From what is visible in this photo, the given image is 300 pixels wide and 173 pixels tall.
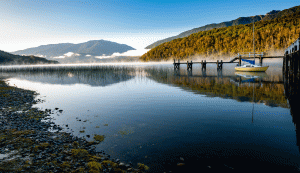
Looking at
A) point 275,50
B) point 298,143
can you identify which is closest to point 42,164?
point 298,143

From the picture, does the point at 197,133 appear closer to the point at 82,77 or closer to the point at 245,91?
the point at 245,91

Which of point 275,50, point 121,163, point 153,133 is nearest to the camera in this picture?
point 121,163

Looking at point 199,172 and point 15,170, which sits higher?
point 15,170

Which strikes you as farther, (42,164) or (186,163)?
(186,163)

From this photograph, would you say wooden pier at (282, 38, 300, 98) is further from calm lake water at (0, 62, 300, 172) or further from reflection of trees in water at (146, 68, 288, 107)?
calm lake water at (0, 62, 300, 172)

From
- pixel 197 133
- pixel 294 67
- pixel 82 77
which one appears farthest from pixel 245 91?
pixel 82 77

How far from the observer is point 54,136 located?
31.9ft

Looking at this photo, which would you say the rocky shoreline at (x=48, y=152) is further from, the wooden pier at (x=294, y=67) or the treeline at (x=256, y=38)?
the treeline at (x=256, y=38)

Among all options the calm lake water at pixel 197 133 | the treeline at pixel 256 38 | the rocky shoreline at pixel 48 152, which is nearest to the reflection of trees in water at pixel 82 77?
the calm lake water at pixel 197 133

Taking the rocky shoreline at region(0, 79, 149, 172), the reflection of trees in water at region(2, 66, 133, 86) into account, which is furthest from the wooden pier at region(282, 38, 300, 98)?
the reflection of trees in water at region(2, 66, 133, 86)

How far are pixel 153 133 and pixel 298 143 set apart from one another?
6.73m

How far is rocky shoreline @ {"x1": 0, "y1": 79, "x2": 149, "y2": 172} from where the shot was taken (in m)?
6.60

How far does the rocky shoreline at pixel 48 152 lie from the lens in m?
6.60

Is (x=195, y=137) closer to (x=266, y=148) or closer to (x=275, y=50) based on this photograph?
(x=266, y=148)
